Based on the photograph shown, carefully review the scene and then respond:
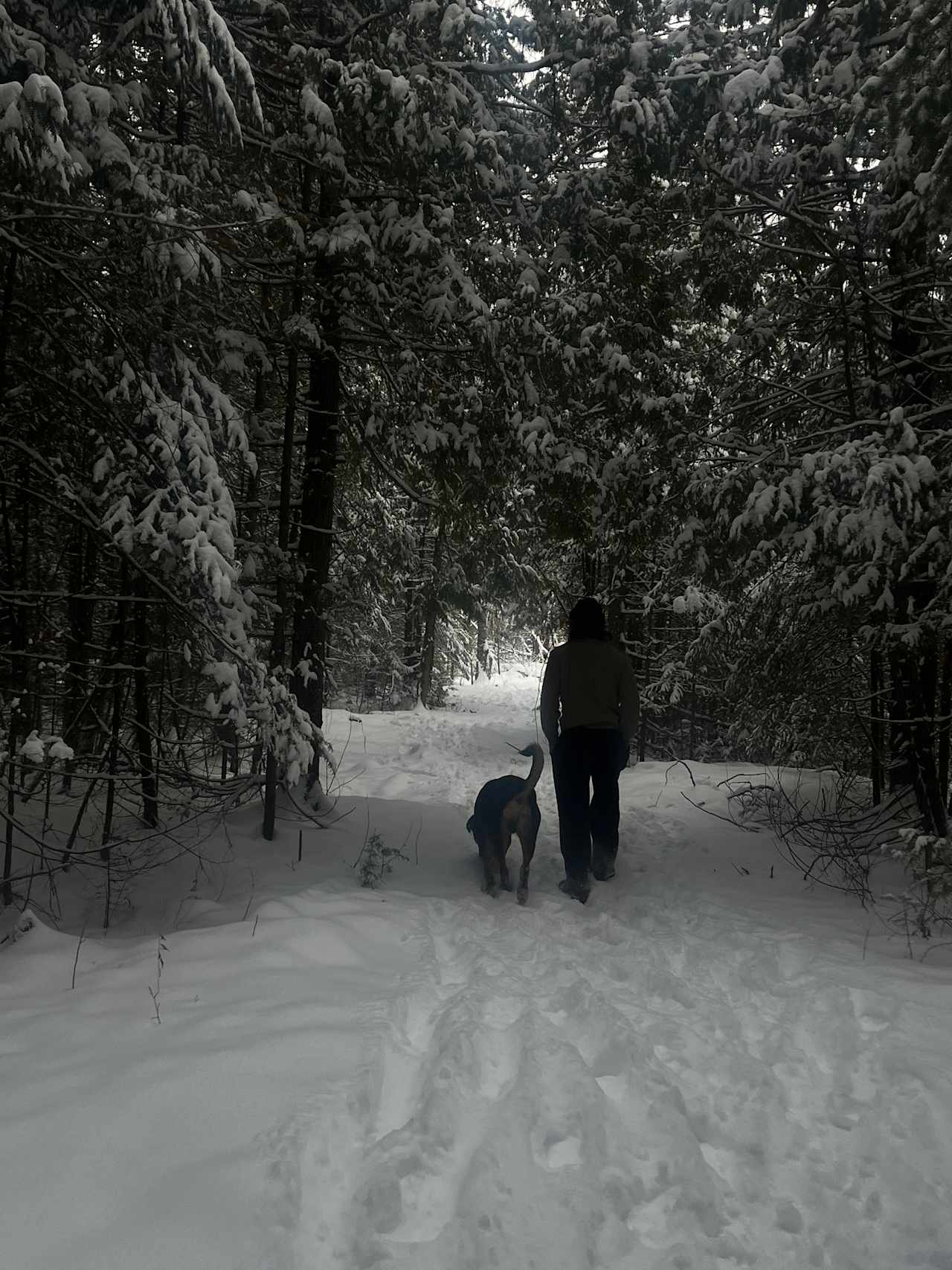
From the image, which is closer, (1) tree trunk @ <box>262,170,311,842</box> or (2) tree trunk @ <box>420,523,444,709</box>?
(1) tree trunk @ <box>262,170,311,842</box>

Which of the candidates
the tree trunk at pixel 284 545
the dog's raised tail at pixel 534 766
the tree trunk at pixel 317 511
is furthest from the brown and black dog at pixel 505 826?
the tree trunk at pixel 317 511

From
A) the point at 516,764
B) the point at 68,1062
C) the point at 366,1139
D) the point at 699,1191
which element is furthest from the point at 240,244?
Answer: the point at 516,764

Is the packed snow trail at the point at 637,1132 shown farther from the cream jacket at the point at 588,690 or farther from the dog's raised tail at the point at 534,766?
the cream jacket at the point at 588,690

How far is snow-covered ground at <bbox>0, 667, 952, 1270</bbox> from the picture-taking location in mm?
1973

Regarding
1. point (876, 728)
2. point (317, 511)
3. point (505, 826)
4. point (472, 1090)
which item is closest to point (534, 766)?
point (505, 826)

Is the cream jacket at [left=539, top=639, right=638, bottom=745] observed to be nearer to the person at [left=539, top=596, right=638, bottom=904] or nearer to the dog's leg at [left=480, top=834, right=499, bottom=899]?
the person at [left=539, top=596, right=638, bottom=904]

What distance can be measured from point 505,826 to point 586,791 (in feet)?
2.31

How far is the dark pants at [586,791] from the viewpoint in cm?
548

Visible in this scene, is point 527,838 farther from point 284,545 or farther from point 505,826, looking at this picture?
point 284,545

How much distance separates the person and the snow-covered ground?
2.57ft

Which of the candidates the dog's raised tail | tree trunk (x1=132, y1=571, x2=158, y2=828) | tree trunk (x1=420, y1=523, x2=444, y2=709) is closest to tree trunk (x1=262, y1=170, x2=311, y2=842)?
tree trunk (x1=132, y1=571, x2=158, y2=828)

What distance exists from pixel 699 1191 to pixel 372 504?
1044cm

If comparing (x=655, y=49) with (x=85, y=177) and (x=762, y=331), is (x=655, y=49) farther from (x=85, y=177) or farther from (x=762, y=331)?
(x=85, y=177)

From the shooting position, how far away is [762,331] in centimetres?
695
